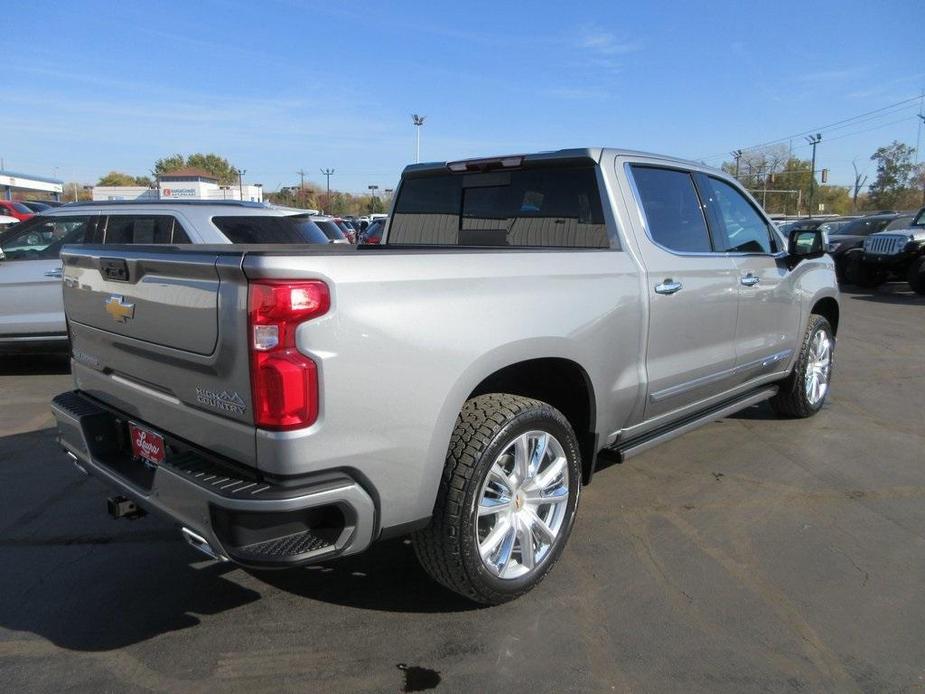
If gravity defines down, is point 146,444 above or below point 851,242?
below

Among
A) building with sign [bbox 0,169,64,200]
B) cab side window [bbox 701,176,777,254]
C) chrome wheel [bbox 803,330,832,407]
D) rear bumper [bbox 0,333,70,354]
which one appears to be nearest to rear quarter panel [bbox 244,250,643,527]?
cab side window [bbox 701,176,777,254]

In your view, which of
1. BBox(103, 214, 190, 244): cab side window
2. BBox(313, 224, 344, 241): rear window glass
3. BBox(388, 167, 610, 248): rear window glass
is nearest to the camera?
BBox(388, 167, 610, 248): rear window glass

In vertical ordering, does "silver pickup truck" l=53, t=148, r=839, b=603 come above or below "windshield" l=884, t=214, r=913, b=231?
below

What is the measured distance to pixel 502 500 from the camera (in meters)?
2.85

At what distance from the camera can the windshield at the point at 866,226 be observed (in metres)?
19.2

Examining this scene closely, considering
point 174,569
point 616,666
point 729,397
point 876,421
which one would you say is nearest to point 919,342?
point 876,421

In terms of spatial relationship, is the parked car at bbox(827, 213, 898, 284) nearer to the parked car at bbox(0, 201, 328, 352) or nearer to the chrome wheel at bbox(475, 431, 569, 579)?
the parked car at bbox(0, 201, 328, 352)

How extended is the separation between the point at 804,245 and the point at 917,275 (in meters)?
12.8

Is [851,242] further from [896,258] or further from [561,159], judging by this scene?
[561,159]

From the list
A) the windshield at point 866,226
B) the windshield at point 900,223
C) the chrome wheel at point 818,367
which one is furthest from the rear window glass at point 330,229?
the windshield at point 866,226

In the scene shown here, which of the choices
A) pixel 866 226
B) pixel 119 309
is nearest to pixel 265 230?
pixel 119 309

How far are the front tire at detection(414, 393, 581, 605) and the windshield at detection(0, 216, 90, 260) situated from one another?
5.88 metres

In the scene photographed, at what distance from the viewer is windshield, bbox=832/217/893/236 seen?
19.2 metres

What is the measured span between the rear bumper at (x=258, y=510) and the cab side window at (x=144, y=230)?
443cm
